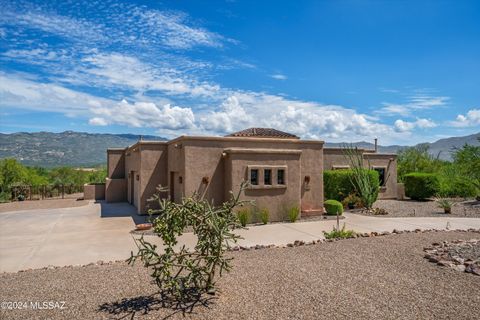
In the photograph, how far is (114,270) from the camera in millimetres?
8125

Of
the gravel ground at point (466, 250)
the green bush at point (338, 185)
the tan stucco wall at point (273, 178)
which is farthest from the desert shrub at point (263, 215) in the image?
the gravel ground at point (466, 250)

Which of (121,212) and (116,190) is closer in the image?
Answer: (121,212)

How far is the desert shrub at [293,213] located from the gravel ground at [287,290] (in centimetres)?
553

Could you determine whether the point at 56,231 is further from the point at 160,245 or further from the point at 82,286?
the point at 82,286

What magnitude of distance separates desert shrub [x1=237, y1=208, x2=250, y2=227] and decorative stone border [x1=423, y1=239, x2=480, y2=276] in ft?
21.2

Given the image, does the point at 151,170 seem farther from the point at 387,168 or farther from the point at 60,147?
the point at 60,147

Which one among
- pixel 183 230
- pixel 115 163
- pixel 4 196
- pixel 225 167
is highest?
pixel 115 163

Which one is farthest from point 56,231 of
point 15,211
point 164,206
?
point 164,206

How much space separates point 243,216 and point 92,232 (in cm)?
571

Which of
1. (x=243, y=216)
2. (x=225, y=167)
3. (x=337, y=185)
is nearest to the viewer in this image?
(x=243, y=216)

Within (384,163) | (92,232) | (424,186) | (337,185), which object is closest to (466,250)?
(337,185)

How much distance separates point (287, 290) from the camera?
674cm

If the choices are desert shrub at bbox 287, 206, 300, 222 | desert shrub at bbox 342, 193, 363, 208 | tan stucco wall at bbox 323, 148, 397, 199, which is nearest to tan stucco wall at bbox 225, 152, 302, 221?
desert shrub at bbox 287, 206, 300, 222

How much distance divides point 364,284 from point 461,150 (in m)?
22.4
